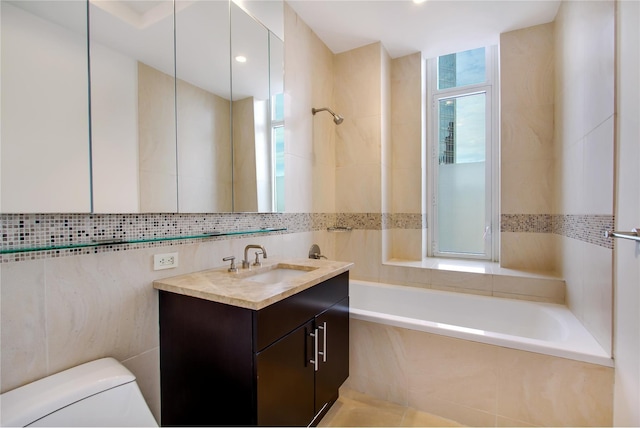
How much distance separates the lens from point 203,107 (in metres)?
1.49

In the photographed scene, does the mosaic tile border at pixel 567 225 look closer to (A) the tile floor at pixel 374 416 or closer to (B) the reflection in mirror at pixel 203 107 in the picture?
(A) the tile floor at pixel 374 416

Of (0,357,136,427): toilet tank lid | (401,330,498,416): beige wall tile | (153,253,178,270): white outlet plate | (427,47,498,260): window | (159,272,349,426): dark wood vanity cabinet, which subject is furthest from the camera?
(427,47,498,260): window

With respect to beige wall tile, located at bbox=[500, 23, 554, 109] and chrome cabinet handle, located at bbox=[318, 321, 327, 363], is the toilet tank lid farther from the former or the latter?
beige wall tile, located at bbox=[500, 23, 554, 109]

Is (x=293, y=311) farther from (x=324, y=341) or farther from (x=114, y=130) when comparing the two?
(x=114, y=130)

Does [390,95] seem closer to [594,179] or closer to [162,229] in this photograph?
[594,179]

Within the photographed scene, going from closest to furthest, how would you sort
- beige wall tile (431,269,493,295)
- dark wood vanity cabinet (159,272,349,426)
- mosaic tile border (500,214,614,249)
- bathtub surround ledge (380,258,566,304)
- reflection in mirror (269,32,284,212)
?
dark wood vanity cabinet (159,272,349,426), mosaic tile border (500,214,614,249), reflection in mirror (269,32,284,212), bathtub surround ledge (380,258,566,304), beige wall tile (431,269,493,295)

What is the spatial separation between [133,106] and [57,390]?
1.03 meters

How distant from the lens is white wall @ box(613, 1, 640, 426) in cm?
106

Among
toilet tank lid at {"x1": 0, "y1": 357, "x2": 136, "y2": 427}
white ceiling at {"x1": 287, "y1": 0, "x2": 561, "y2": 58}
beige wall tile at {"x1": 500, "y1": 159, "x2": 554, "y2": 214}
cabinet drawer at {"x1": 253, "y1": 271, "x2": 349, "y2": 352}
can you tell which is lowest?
toilet tank lid at {"x1": 0, "y1": 357, "x2": 136, "y2": 427}

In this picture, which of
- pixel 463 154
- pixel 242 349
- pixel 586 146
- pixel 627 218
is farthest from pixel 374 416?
pixel 463 154

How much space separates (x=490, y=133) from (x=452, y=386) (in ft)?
7.14

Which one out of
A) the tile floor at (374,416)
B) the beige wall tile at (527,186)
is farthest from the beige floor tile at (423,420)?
the beige wall tile at (527,186)

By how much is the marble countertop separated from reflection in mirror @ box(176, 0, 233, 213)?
34 cm

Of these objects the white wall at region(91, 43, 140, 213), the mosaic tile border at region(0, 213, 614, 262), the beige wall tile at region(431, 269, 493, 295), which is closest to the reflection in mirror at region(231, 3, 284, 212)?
the mosaic tile border at region(0, 213, 614, 262)
